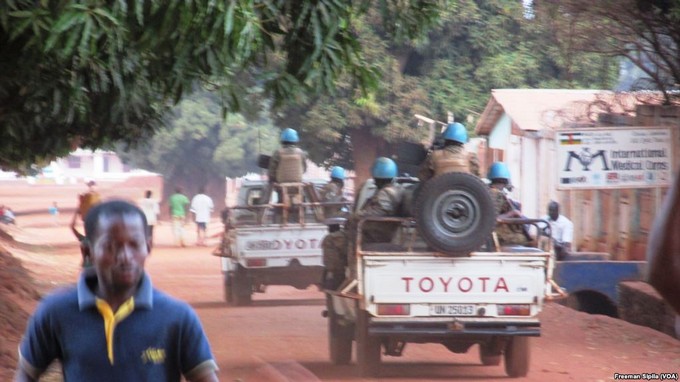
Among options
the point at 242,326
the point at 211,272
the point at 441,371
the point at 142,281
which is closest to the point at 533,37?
the point at 211,272

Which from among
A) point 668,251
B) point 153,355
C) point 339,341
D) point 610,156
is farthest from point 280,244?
point 668,251

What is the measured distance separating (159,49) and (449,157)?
3456 millimetres

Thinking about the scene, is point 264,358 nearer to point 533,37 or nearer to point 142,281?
point 142,281

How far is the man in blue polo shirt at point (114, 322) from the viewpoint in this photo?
2.90 meters

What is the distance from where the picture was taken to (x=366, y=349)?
991 cm

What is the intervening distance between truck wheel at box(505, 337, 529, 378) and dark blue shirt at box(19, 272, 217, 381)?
7353 mm

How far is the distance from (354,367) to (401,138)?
16.9 meters

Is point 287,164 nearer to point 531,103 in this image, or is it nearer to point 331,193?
point 331,193

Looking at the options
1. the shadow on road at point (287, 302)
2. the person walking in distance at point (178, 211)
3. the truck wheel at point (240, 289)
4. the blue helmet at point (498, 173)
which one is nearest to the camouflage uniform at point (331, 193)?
the truck wheel at point (240, 289)

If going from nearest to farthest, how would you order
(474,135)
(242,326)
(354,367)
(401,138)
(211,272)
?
(354,367), (242,326), (211,272), (401,138), (474,135)

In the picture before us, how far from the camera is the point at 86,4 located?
6387 mm

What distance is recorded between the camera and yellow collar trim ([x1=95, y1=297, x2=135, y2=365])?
2.90 meters

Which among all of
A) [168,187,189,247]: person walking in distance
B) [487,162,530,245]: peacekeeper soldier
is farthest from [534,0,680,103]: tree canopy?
[168,187,189,247]: person walking in distance

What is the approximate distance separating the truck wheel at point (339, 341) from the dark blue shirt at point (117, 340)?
7754 mm
